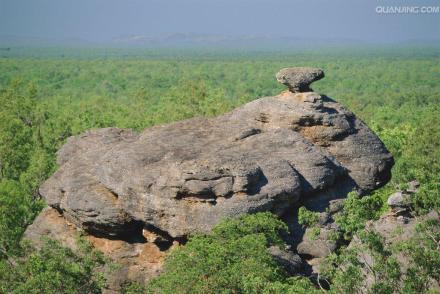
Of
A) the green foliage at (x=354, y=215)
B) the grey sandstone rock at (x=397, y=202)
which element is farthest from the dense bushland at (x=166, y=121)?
the grey sandstone rock at (x=397, y=202)

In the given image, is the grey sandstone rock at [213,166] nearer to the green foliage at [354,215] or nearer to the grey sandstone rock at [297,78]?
the grey sandstone rock at [297,78]

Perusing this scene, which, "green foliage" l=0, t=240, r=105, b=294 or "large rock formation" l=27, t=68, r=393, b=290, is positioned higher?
"large rock formation" l=27, t=68, r=393, b=290

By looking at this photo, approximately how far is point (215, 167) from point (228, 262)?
5050 millimetres

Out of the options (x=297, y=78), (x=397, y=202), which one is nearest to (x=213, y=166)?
(x=397, y=202)

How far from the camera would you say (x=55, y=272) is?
80.1 ft

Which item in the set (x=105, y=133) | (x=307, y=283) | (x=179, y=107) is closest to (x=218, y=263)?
(x=307, y=283)

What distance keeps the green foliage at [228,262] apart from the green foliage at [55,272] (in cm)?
249

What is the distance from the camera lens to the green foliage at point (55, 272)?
953 inches

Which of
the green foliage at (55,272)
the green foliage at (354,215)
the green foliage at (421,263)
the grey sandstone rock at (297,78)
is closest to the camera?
the green foliage at (421,263)

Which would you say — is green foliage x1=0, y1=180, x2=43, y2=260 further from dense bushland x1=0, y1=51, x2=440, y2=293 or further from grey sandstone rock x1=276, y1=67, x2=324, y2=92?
grey sandstone rock x1=276, y1=67, x2=324, y2=92

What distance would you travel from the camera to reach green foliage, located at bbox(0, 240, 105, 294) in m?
24.2

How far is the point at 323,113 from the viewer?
33.9m

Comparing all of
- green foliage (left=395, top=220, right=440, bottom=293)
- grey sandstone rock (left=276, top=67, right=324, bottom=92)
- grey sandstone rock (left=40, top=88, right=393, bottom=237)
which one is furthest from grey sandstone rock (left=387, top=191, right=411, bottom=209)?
grey sandstone rock (left=276, top=67, right=324, bottom=92)

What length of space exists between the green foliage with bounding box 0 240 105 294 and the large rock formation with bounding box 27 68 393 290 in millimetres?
3075
